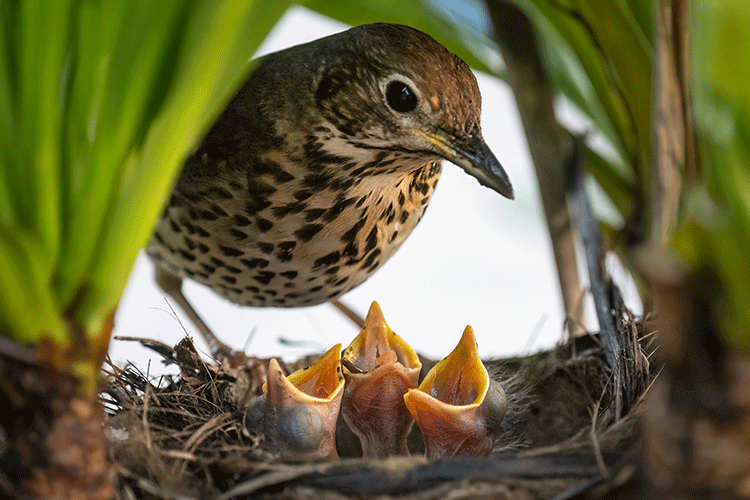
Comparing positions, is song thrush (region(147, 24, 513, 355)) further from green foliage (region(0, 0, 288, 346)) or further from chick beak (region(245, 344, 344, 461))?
green foliage (region(0, 0, 288, 346))

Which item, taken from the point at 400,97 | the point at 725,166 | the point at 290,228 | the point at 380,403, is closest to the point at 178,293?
the point at 290,228

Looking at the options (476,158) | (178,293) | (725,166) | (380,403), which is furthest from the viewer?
(178,293)

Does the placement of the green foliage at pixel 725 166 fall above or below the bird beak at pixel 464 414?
above

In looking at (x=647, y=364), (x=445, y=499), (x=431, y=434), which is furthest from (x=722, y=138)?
(x=431, y=434)

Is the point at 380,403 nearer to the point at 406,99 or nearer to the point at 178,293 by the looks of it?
the point at 406,99

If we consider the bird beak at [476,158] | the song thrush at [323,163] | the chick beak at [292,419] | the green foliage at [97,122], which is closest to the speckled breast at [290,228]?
the song thrush at [323,163]

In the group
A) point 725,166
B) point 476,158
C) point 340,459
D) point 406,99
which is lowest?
point 340,459

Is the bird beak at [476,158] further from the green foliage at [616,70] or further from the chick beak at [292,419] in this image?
the chick beak at [292,419]
